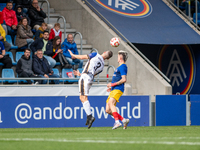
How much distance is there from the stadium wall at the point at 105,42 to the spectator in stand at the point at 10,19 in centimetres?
397

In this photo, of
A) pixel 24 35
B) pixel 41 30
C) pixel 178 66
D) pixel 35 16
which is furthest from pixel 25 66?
pixel 178 66

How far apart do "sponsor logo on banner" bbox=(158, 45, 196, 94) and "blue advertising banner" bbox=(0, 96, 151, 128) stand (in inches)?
262

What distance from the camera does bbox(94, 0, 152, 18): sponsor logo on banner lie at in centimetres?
1939

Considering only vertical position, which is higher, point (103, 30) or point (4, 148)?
point (103, 30)

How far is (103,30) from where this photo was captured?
18.0 meters

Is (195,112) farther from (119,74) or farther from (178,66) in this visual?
(178,66)

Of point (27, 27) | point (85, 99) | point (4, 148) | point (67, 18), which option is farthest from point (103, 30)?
point (4, 148)

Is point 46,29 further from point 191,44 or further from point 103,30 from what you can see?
point 191,44

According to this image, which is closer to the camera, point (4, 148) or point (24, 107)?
point (4, 148)

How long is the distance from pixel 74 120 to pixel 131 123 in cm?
179

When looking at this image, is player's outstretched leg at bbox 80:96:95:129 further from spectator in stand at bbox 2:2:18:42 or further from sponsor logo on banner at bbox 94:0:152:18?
sponsor logo on banner at bbox 94:0:152:18

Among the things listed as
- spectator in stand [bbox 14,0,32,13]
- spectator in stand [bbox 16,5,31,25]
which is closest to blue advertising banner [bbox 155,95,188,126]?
spectator in stand [bbox 16,5,31,25]

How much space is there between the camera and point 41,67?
1432cm

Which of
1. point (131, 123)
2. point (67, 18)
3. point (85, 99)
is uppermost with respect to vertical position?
point (67, 18)
